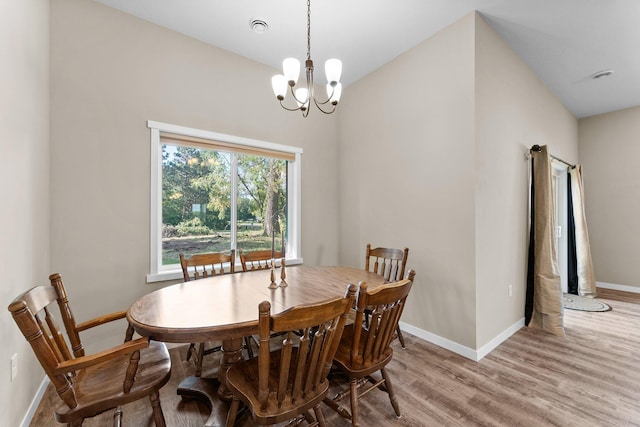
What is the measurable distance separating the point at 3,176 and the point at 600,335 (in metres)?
5.07

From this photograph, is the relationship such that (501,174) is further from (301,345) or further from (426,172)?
(301,345)

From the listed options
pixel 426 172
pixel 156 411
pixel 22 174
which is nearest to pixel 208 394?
pixel 156 411

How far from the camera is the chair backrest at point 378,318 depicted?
4.68 ft

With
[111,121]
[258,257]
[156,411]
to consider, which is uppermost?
[111,121]

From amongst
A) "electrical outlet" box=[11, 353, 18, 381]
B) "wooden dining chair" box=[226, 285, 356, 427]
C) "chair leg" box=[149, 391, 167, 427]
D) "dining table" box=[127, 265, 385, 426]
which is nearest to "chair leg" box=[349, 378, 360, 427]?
"wooden dining chair" box=[226, 285, 356, 427]

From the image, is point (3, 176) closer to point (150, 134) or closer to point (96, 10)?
point (150, 134)

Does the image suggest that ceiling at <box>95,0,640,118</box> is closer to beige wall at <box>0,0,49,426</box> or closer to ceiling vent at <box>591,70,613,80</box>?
ceiling vent at <box>591,70,613,80</box>

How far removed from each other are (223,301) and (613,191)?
6.44 meters

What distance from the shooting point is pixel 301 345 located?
3.85 ft

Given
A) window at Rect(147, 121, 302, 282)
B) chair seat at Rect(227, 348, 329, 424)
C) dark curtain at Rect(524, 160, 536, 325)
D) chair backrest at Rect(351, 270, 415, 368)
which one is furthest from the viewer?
dark curtain at Rect(524, 160, 536, 325)

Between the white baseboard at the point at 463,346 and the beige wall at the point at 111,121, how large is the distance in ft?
8.47

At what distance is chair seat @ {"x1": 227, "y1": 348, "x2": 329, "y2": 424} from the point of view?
118cm

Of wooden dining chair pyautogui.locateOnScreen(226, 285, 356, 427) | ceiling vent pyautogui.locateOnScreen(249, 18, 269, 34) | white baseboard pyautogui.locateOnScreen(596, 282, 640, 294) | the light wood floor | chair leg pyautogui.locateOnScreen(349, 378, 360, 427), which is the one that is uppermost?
ceiling vent pyautogui.locateOnScreen(249, 18, 269, 34)

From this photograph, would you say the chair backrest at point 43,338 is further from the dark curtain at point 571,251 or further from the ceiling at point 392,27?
the dark curtain at point 571,251
